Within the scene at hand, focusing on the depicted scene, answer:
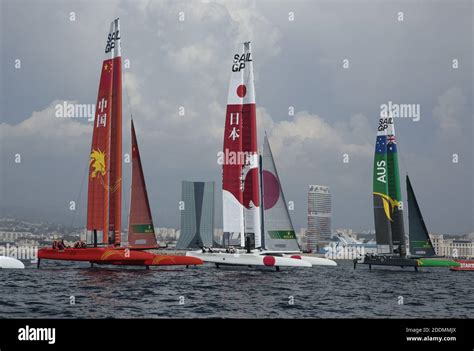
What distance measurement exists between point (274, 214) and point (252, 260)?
734 centimetres

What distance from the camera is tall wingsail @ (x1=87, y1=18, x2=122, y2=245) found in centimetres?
4453

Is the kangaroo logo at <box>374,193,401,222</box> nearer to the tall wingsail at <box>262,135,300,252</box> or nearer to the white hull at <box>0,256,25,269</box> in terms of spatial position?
the tall wingsail at <box>262,135,300,252</box>

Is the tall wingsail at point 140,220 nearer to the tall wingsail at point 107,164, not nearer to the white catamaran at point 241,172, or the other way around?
the tall wingsail at point 107,164

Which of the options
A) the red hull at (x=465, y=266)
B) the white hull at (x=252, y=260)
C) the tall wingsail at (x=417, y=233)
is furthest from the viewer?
the red hull at (x=465, y=266)

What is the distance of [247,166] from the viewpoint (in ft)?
160

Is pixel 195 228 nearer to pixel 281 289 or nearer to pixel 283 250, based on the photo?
pixel 283 250

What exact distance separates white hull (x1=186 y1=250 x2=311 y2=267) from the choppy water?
87.3 inches

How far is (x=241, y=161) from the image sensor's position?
48906 mm

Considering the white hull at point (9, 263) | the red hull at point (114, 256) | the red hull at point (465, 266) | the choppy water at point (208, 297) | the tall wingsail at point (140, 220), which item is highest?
the tall wingsail at point (140, 220)

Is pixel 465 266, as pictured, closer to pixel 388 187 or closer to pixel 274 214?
pixel 388 187

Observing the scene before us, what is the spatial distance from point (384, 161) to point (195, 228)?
106 meters

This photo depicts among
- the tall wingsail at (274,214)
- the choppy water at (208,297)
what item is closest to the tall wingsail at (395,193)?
the tall wingsail at (274,214)

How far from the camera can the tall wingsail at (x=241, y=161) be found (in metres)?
48.6

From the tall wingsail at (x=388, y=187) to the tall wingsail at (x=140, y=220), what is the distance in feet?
81.6
